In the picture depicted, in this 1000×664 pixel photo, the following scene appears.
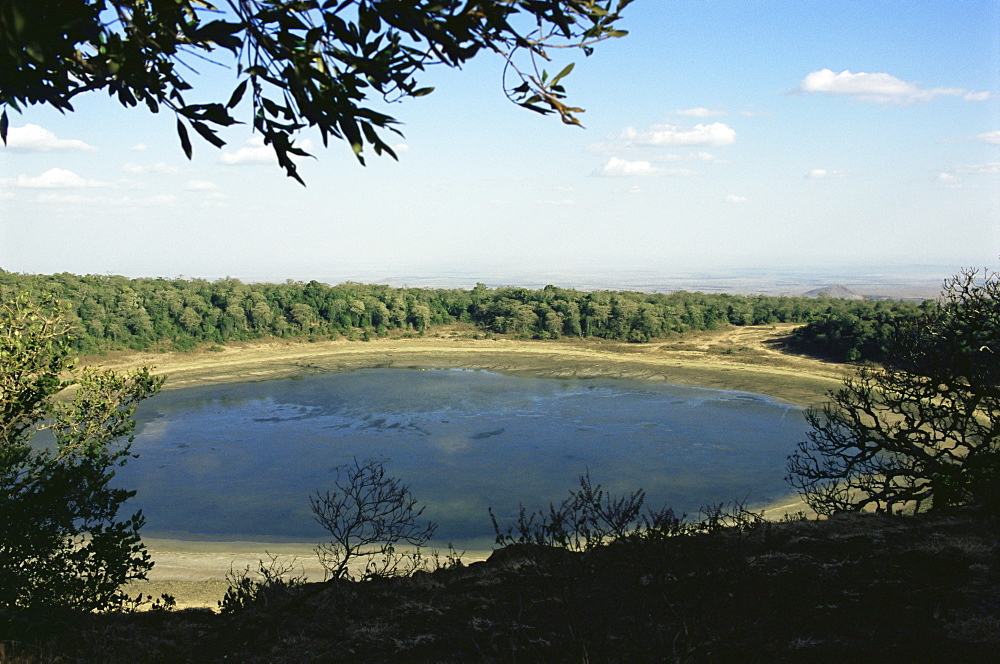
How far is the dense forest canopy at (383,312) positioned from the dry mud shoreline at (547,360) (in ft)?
5.38

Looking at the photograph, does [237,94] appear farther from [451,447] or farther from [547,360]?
[547,360]

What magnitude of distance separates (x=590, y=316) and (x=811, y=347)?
15680 millimetres

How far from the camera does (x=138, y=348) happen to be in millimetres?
46594

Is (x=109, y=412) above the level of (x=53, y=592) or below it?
above

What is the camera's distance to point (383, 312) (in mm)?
57469

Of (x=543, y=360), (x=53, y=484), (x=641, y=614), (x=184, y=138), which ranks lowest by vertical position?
(x=543, y=360)

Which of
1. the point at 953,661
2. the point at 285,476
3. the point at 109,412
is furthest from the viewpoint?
the point at 285,476

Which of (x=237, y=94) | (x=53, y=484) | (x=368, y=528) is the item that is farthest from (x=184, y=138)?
(x=368, y=528)

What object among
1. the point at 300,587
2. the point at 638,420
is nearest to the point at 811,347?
the point at 638,420

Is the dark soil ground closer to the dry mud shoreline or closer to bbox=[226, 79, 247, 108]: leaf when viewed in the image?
bbox=[226, 79, 247, 108]: leaf

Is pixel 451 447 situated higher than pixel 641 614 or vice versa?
pixel 641 614

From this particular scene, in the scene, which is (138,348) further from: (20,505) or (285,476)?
(20,505)

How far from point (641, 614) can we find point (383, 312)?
5342cm

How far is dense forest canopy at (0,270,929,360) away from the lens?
46656 millimetres
